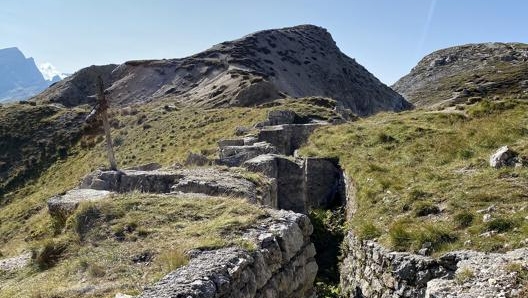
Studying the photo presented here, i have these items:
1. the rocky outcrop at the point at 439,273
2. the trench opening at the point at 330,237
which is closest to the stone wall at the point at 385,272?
the rocky outcrop at the point at 439,273

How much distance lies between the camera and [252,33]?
9981cm

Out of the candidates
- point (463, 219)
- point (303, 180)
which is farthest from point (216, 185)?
point (463, 219)

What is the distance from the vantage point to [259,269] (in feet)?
25.4

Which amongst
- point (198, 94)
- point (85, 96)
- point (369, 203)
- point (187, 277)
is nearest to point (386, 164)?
point (369, 203)

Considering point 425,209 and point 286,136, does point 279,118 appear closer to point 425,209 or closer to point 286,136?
point 286,136

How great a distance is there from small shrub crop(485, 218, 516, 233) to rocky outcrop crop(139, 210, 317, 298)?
3.44 m

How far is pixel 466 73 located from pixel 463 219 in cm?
12657

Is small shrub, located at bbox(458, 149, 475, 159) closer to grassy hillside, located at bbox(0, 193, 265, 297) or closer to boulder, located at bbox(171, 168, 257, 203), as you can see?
boulder, located at bbox(171, 168, 257, 203)

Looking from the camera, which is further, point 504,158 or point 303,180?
point 303,180

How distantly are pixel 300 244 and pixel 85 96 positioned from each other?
83479 mm

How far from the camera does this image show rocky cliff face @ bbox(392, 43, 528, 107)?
91.6 m

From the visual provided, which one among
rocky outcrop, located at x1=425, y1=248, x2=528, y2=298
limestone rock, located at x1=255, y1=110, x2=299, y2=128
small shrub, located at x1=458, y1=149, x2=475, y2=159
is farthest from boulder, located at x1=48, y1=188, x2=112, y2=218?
limestone rock, located at x1=255, y1=110, x2=299, y2=128

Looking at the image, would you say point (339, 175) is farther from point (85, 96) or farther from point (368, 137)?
point (85, 96)

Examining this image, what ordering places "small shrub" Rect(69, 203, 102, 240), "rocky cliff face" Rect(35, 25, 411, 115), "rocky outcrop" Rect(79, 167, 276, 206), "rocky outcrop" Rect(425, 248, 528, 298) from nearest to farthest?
"rocky outcrop" Rect(425, 248, 528, 298)
"small shrub" Rect(69, 203, 102, 240)
"rocky outcrop" Rect(79, 167, 276, 206)
"rocky cliff face" Rect(35, 25, 411, 115)
